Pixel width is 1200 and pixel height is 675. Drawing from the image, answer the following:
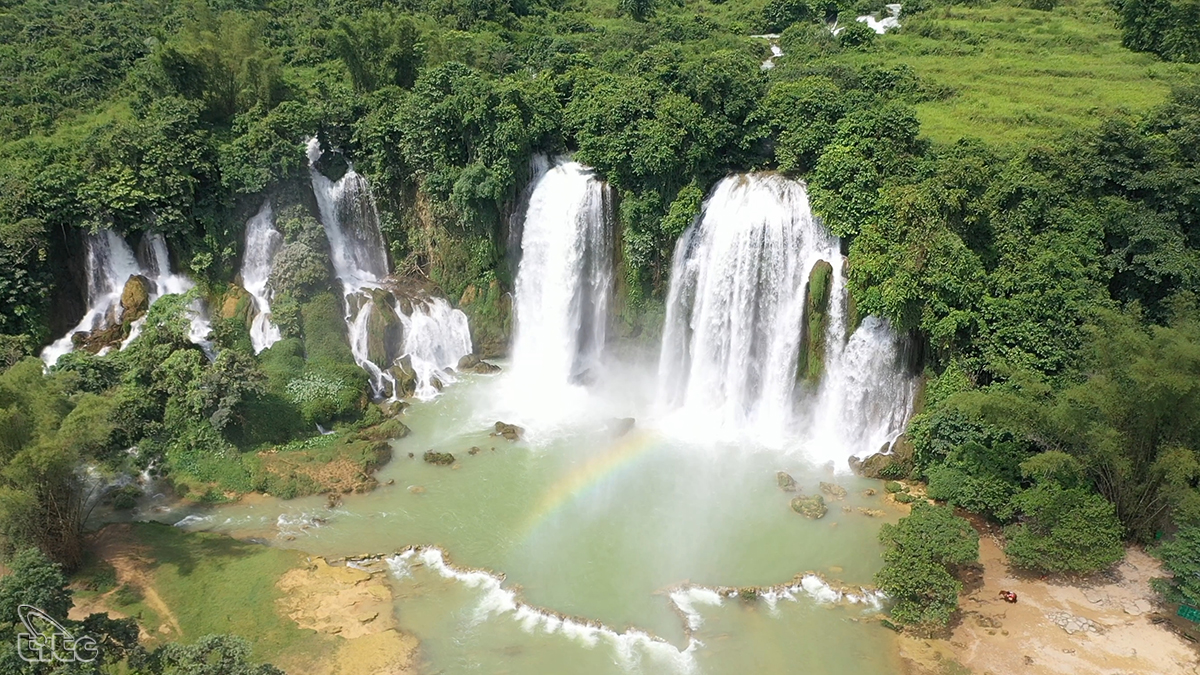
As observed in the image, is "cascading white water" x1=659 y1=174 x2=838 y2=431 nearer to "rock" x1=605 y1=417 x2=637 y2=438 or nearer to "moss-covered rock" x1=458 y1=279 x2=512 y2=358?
"rock" x1=605 y1=417 x2=637 y2=438

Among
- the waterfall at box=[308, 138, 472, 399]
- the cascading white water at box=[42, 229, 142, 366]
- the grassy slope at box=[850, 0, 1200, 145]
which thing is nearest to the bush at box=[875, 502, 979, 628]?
the grassy slope at box=[850, 0, 1200, 145]

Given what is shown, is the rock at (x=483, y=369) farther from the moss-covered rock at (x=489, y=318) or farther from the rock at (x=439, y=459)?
the rock at (x=439, y=459)

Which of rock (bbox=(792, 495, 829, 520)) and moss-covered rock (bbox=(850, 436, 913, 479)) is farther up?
moss-covered rock (bbox=(850, 436, 913, 479))

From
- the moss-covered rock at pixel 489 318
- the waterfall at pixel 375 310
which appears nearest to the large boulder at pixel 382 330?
the waterfall at pixel 375 310

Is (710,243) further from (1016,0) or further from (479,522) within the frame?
(1016,0)

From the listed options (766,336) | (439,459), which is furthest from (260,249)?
(766,336)

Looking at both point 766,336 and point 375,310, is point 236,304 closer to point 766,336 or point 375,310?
point 375,310

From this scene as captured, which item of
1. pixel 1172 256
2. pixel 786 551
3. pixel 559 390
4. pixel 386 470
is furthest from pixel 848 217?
pixel 386 470
